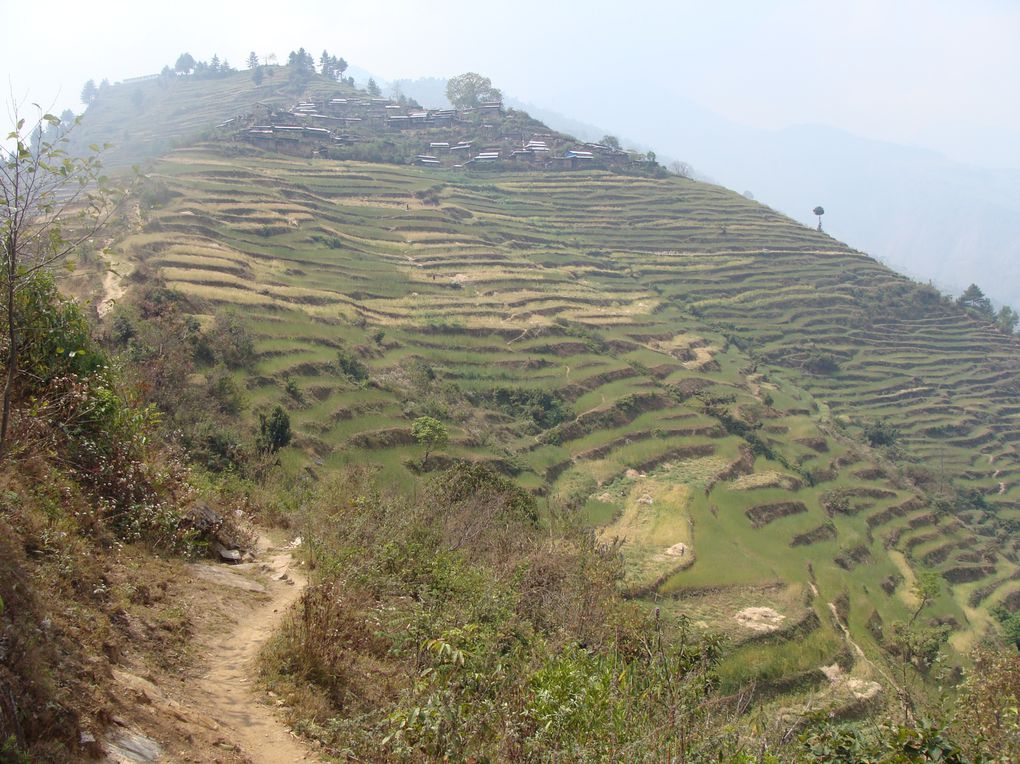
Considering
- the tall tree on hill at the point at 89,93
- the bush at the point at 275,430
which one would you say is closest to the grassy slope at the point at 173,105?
the tall tree on hill at the point at 89,93

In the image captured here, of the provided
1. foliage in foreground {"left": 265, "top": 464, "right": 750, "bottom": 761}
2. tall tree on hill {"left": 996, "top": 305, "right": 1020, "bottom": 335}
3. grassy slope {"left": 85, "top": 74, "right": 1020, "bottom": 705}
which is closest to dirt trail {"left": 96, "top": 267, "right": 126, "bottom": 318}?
grassy slope {"left": 85, "top": 74, "right": 1020, "bottom": 705}

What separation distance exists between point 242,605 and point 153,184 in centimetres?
4576

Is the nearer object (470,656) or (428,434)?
(470,656)

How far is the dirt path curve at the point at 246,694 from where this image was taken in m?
5.35

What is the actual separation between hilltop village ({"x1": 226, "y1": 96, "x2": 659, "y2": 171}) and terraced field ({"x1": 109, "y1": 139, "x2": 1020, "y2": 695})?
8367mm

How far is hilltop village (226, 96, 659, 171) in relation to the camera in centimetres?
7781

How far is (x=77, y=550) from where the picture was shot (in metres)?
6.50

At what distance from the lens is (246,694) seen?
6.12 meters

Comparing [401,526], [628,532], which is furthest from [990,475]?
[401,526]

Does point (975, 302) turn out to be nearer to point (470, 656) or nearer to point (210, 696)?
point (470, 656)

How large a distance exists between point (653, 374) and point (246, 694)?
38482 millimetres

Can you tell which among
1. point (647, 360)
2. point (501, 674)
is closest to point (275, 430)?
point (501, 674)

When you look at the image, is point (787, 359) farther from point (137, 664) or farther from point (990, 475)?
point (137, 664)

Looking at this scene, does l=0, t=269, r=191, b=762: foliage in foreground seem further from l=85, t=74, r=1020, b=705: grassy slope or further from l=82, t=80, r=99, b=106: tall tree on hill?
l=82, t=80, r=99, b=106: tall tree on hill
